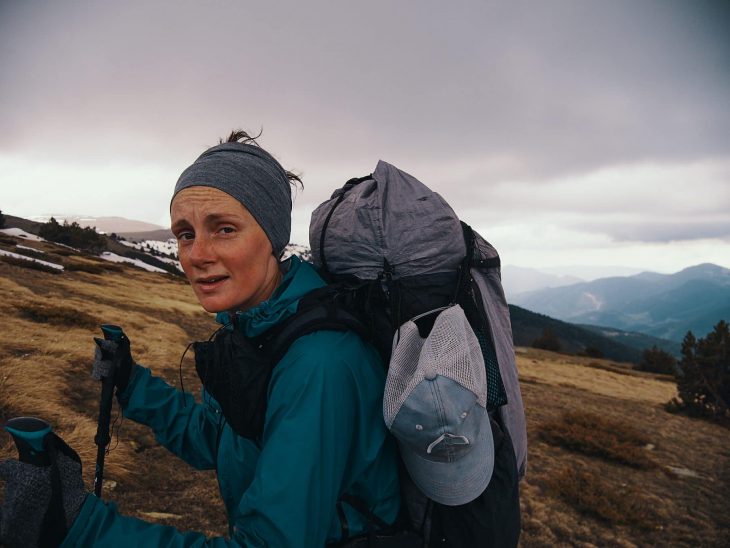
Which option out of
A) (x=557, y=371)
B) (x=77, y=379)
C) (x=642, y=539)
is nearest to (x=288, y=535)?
(x=642, y=539)

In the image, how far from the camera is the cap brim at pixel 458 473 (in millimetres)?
1665

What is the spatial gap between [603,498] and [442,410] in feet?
24.7

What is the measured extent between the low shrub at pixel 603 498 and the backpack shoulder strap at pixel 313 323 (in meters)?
7.27

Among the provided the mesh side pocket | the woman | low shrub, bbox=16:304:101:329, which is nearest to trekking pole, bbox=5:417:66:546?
the woman

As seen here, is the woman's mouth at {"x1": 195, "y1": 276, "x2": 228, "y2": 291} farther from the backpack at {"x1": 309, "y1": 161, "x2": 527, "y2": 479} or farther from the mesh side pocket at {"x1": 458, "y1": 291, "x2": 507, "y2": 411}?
the mesh side pocket at {"x1": 458, "y1": 291, "x2": 507, "y2": 411}

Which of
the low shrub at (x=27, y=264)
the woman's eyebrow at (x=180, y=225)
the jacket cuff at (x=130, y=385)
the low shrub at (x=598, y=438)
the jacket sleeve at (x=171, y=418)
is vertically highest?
the woman's eyebrow at (x=180, y=225)

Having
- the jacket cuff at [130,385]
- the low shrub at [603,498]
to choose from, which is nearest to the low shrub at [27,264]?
the jacket cuff at [130,385]

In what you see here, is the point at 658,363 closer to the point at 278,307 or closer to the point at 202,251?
the point at 278,307

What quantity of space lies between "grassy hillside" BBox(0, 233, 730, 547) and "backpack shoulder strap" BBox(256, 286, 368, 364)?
4.44m

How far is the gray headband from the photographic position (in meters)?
2.27

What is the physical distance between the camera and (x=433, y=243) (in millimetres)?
2150

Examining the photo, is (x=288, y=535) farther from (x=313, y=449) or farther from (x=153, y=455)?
(x=153, y=455)

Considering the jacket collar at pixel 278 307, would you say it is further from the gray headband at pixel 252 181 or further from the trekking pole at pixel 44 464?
the trekking pole at pixel 44 464

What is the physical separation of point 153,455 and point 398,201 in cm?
628
